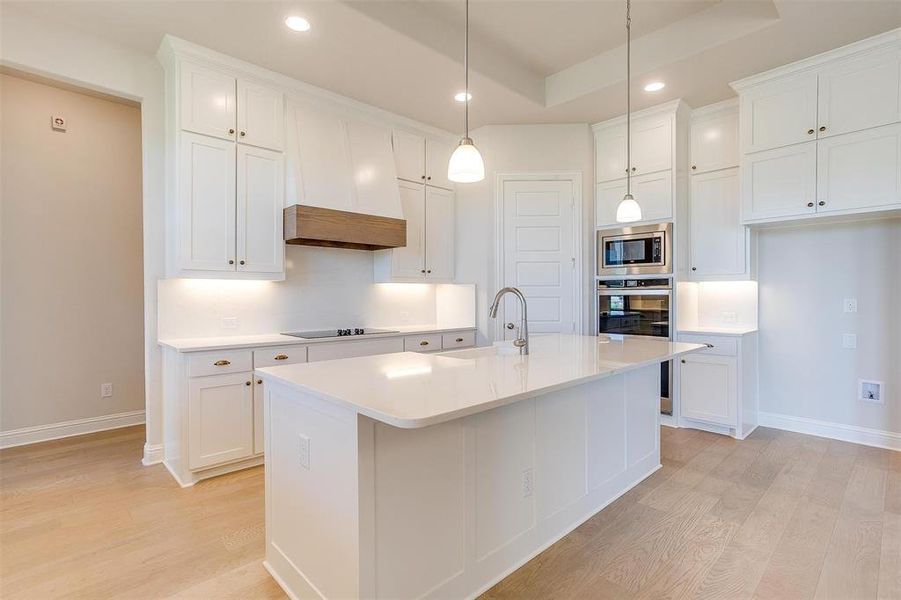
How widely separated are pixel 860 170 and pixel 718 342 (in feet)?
5.02

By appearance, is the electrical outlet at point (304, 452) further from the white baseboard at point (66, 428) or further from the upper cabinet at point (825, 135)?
the upper cabinet at point (825, 135)

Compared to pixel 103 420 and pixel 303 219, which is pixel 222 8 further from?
pixel 103 420

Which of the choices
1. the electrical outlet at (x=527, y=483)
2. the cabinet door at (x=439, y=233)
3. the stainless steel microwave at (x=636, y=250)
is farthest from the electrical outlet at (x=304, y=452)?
the stainless steel microwave at (x=636, y=250)

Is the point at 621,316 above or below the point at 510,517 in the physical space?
above

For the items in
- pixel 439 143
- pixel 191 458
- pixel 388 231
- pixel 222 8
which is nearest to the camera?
pixel 222 8

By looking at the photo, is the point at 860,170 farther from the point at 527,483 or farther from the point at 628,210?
the point at 527,483

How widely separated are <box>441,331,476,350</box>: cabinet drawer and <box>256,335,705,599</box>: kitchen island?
6.21 feet

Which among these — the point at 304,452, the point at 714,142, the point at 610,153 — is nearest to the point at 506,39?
the point at 610,153

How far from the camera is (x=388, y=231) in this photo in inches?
153

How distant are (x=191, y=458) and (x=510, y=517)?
6.73 feet

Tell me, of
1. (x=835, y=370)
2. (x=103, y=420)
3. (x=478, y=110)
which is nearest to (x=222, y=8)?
(x=478, y=110)

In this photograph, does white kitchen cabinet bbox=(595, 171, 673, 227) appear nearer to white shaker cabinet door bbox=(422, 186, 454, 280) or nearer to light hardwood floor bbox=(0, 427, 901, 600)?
white shaker cabinet door bbox=(422, 186, 454, 280)

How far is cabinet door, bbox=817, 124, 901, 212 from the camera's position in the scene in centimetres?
300

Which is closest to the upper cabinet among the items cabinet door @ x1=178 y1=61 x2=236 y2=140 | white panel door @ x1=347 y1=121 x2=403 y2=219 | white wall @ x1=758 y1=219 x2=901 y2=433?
white wall @ x1=758 y1=219 x2=901 y2=433
